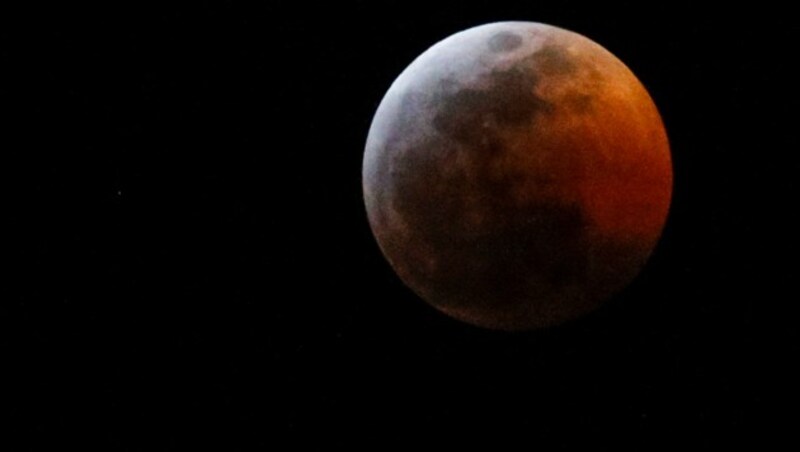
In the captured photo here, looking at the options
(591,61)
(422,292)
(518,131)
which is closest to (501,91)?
(518,131)

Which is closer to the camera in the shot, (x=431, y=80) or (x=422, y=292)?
(x=431, y=80)

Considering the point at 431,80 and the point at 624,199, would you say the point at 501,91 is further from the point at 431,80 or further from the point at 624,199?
the point at 624,199

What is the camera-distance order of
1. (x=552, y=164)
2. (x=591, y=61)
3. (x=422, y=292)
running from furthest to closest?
(x=422, y=292), (x=591, y=61), (x=552, y=164)

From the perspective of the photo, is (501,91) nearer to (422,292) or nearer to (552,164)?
(552,164)

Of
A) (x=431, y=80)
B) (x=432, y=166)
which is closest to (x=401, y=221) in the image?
(x=432, y=166)

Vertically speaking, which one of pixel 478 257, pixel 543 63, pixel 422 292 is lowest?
pixel 422 292

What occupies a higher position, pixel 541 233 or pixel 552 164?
pixel 552 164

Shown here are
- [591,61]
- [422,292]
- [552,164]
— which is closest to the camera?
[552,164]
